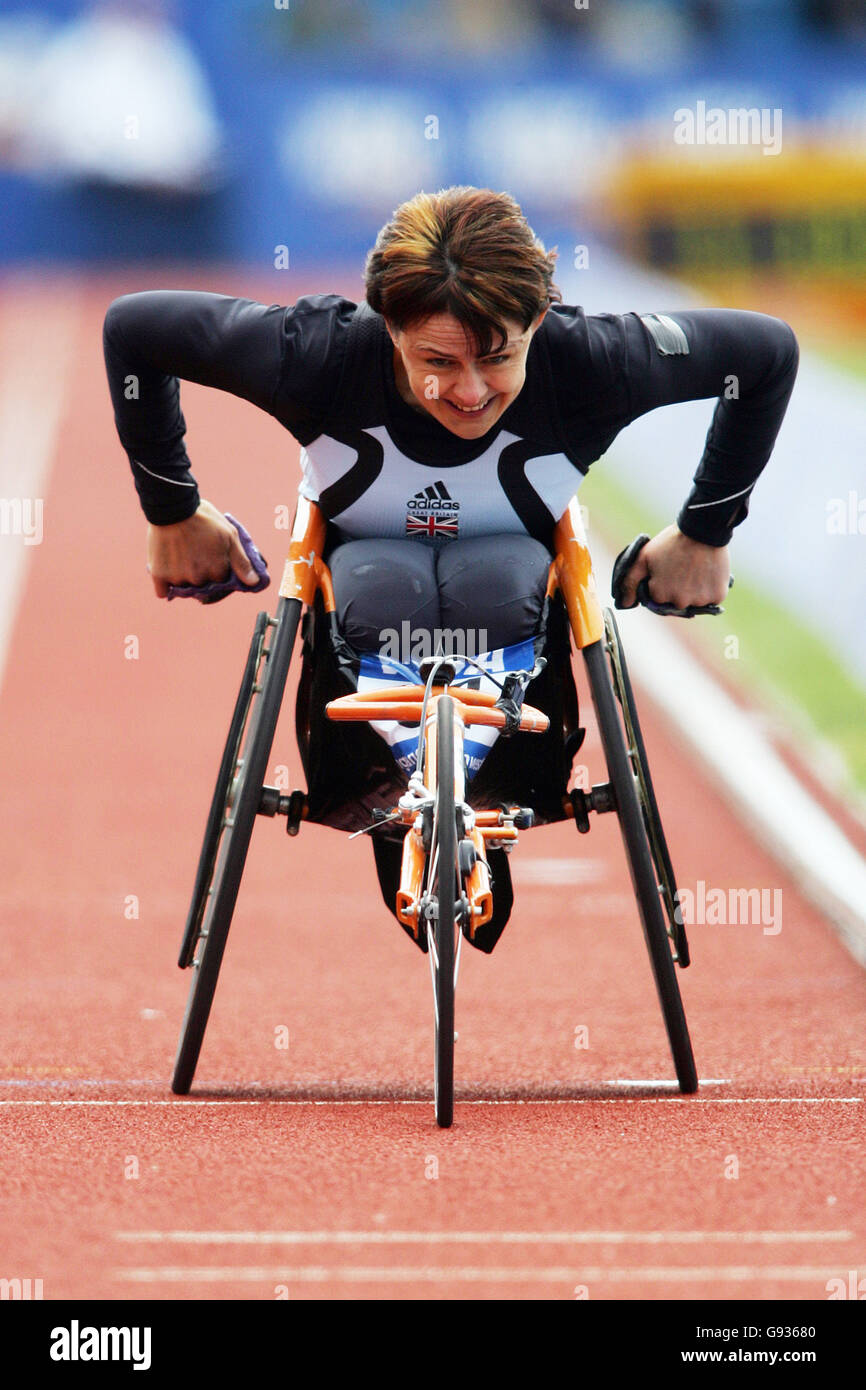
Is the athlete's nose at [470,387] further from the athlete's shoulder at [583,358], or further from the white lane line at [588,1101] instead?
the white lane line at [588,1101]

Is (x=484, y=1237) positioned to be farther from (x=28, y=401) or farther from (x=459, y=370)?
(x=28, y=401)

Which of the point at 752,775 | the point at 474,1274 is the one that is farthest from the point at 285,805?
the point at 752,775

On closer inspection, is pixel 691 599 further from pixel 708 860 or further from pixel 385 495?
pixel 708 860

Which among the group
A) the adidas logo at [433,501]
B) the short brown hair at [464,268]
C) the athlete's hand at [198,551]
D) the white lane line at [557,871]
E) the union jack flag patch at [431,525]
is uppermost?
the short brown hair at [464,268]

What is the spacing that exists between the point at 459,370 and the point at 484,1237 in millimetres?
1715

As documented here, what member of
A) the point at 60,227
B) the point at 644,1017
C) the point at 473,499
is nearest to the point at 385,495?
the point at 473,499

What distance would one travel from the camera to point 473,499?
15.1 feet

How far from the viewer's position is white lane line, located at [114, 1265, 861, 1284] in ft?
11.1

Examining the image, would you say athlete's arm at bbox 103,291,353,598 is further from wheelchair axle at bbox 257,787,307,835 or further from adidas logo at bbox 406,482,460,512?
wheelchair axle at bbox 257,787,307,835
